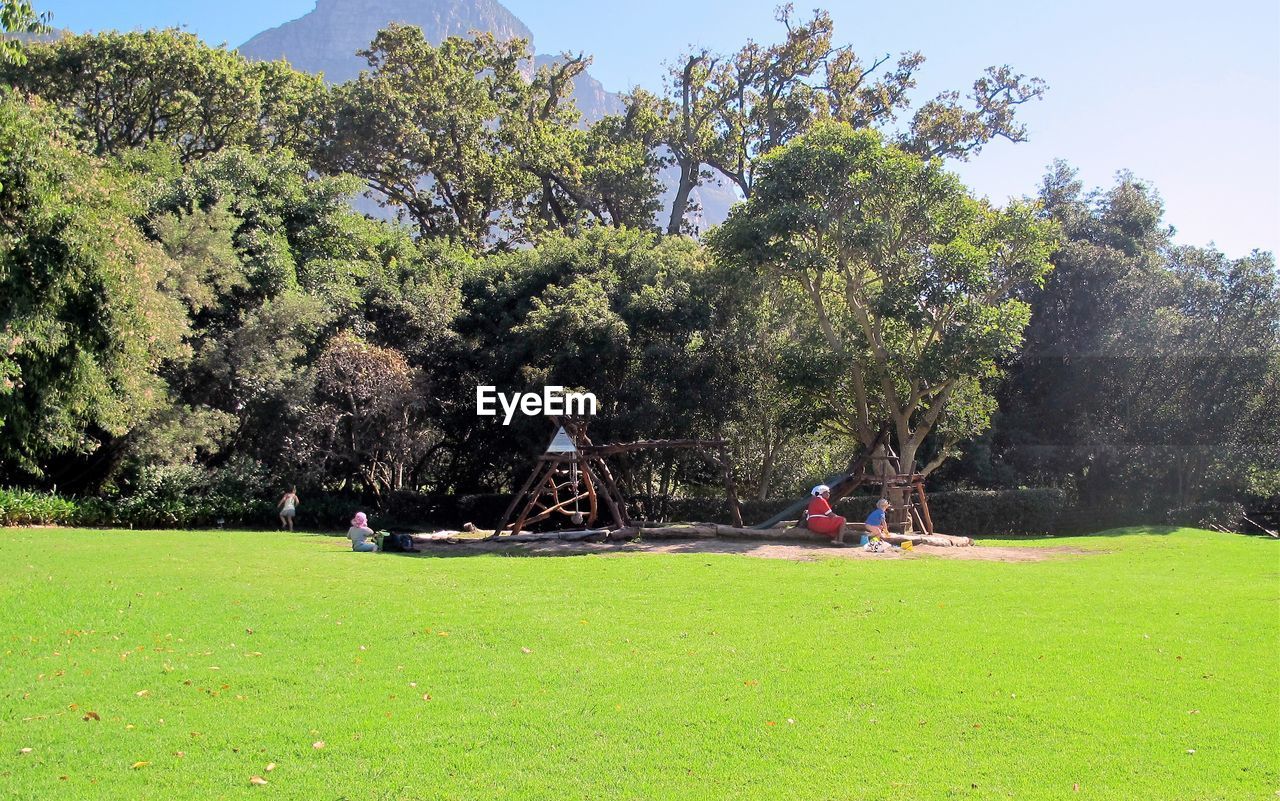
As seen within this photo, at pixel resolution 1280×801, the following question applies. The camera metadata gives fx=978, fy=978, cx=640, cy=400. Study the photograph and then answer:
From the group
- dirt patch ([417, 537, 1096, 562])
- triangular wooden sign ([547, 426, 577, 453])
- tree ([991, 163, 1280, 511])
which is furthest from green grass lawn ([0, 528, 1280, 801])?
tree ([991, 163, 1280, 511])

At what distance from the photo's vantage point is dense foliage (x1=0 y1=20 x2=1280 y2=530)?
22.2 metres

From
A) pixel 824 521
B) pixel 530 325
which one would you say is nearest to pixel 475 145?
pixel 530 325

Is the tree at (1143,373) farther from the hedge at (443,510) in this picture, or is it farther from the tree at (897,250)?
the tree at (897,250)

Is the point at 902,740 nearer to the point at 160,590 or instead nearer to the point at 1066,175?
the point at 160,590

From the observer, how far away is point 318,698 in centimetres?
732

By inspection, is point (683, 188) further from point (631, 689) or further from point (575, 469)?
point (631, 689)

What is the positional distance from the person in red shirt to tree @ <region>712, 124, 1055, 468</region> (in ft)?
12.3

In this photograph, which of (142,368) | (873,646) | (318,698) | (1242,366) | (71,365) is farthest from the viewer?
(1242,366)

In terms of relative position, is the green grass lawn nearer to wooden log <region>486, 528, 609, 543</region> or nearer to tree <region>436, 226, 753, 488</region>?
wooden log <region>486, 528, 609, 543</region>

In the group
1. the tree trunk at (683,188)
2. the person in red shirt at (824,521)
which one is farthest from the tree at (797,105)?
the person in red shirt at (824,521)

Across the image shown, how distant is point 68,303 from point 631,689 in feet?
61.4

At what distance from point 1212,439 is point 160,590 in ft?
96.1

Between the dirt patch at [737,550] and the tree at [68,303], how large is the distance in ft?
26.8

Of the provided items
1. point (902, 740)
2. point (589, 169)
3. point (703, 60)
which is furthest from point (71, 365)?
point (703, 60)
